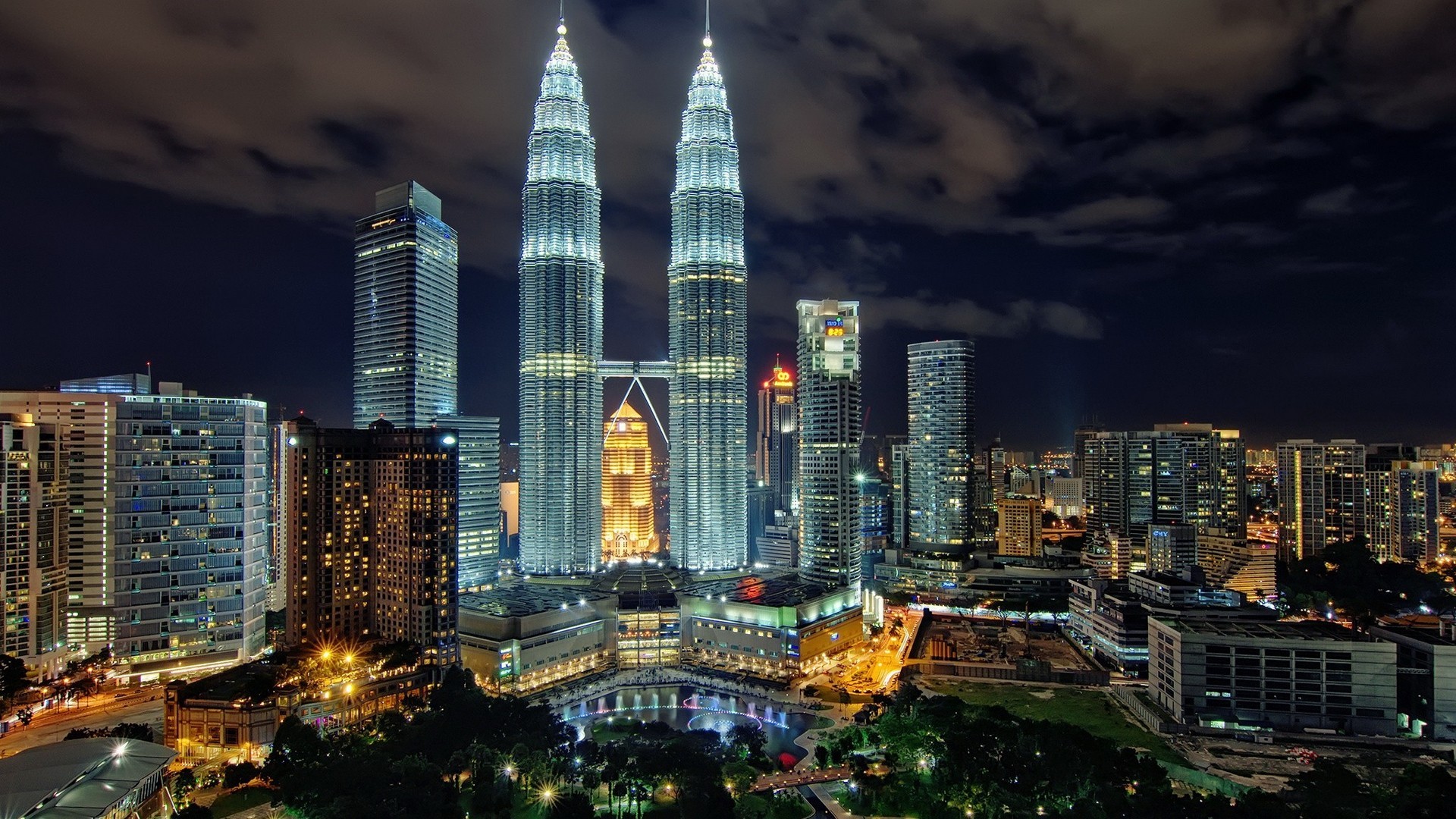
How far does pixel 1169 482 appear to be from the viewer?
250ft

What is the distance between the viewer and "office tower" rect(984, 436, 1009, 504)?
3802 inches

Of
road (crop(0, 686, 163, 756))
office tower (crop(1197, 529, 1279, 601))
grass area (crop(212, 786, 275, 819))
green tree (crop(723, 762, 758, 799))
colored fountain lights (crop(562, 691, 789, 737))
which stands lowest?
colored fountain lights (crop(562, 691, 789, 737))

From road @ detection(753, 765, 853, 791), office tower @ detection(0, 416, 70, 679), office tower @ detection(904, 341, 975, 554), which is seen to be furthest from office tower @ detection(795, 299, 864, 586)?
office tower @ detection(0, 416, 70, 679)

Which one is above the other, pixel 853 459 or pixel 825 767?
pixel 853 459

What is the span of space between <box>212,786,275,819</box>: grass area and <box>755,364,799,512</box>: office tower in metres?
66.8

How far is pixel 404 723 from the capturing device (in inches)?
1303

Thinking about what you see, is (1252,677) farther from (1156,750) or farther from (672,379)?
(672,379)

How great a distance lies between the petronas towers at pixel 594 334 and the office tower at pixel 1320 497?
175ft

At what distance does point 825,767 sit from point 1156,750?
1450 centimetres

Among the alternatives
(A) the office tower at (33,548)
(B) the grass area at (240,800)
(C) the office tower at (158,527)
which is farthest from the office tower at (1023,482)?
(A) the office tower at (33,548)

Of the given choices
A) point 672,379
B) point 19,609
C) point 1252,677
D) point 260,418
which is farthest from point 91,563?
point 1252,677

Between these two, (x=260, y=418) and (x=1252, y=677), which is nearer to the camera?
(x=1252, y=677)

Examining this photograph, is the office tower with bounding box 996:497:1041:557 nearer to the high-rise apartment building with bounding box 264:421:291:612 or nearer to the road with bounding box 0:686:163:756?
the high-rise apartment building with bounding box 264:421:291:612

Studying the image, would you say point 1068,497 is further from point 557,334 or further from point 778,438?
point 557,334
